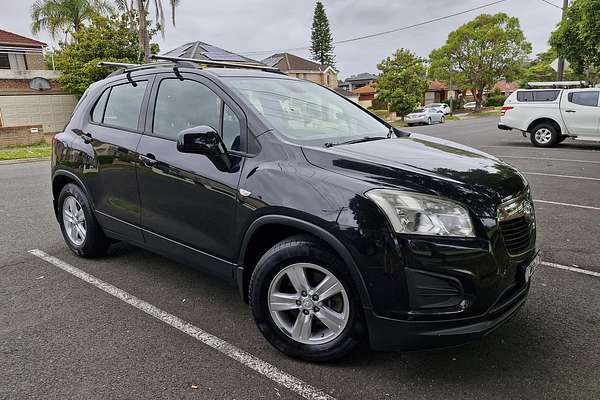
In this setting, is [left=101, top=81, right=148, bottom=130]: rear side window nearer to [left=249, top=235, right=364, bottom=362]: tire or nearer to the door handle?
the door handle

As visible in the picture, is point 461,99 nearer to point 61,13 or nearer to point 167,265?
point 61,13

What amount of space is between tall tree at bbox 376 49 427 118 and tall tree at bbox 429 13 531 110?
1388 cm

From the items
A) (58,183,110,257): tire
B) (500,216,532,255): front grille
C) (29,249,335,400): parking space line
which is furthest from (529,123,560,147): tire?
(29,249,335,400): parking space line

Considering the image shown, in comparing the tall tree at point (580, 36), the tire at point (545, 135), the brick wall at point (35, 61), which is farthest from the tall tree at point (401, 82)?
the brick wall at point (35, 61)

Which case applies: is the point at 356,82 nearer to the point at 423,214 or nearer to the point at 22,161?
the point at 22,161

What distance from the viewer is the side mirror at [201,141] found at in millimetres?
2938

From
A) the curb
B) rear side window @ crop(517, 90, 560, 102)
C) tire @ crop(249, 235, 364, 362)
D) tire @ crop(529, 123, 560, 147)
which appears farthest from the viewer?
the curb

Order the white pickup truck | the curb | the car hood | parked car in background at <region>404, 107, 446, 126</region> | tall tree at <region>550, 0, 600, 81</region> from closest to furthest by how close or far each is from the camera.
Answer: the car hood, tall tree at <region>550, 0, 600, 81</region>, the white pickup truck, the curb, parked car in background at <region>404, 107, 446, 126</region>

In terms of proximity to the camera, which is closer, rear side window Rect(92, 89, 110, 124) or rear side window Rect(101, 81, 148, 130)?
rear side window Rect(101, 81, 148, 130)

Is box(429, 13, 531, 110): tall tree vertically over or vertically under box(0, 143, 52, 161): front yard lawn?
over

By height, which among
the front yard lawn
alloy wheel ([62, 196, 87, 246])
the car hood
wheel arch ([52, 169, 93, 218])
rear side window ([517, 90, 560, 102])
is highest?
rear side window ([517, 90, 560, 102])

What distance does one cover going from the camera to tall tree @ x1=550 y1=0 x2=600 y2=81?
11.9 meters

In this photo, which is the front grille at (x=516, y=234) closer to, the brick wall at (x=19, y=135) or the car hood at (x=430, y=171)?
the car hood at (x=430, y=171)

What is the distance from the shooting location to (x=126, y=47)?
25062 mm
